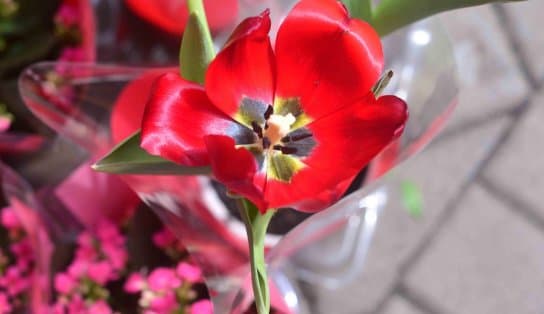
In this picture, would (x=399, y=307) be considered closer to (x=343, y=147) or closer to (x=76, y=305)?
(x=76, y=305)

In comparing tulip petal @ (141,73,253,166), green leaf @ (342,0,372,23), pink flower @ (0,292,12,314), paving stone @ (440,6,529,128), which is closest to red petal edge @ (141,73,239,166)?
tulip petal @ (141,73,253,166)

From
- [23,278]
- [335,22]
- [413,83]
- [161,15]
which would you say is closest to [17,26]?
[161,15]

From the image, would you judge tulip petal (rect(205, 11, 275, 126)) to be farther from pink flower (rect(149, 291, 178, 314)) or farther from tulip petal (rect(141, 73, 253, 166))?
pink flower (rect(149, 291, 178, 314))

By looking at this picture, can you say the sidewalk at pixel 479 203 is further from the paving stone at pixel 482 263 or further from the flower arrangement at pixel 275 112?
the flower arrangement at pixel 275 112

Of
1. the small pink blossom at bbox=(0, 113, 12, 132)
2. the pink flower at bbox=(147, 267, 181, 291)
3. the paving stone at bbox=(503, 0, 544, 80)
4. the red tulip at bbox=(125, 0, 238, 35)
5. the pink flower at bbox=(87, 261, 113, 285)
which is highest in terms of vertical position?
the paving stone at bbox=(503, 0, 544, 80)

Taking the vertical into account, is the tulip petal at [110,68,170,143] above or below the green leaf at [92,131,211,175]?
below
